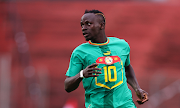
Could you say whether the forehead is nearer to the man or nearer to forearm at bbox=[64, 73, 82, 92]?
the man

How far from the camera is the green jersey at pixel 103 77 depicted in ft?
11.7

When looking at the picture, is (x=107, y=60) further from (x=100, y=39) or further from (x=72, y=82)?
(x=72, y=82)

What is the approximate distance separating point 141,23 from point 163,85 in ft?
30.2

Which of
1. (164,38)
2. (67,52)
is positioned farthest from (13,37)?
(164,38)

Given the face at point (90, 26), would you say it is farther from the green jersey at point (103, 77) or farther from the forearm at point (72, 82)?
the forearm at point (72, 82)

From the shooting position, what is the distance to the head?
3637mm

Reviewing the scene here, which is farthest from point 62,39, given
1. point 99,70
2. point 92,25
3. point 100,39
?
point 99,70

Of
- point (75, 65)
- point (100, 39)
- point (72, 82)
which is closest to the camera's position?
point (72, 82)

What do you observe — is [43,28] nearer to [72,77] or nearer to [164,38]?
[164,38]

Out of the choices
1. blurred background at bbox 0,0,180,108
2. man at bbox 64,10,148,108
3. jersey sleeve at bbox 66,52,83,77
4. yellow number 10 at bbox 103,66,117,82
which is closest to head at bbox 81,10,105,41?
man at bbox 64,10,148,108

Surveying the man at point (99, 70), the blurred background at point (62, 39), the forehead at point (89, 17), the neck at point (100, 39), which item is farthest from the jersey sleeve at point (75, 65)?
the blurred background at point (62, 39)

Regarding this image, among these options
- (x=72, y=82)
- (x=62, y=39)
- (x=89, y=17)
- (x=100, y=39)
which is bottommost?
(x=62, y=39)

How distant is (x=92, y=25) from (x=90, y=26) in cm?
3

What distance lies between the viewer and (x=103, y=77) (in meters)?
3.58
